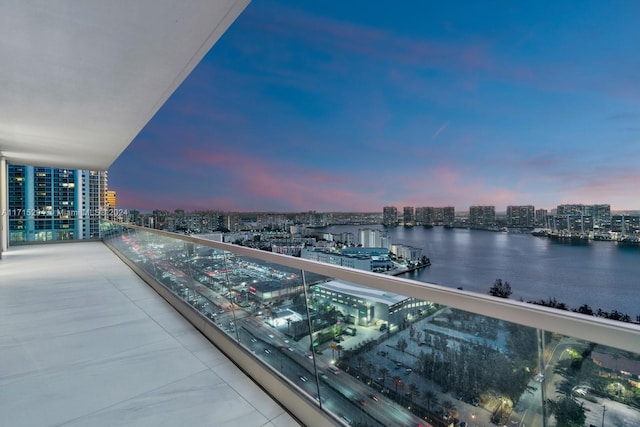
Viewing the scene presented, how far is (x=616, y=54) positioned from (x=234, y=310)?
22621mm

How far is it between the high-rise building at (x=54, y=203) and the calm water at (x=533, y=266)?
12.2 m

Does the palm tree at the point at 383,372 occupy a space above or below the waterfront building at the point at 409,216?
below

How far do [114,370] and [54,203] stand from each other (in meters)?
29.2

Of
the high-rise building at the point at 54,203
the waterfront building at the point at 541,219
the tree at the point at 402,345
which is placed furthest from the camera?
the waterfront building at the point at 541,219

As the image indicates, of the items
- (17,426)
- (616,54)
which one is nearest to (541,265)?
(616,54)

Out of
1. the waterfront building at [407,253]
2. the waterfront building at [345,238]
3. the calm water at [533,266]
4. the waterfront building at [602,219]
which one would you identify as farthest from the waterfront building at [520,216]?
the waterfront building at [345,238]

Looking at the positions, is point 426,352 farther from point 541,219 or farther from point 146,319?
point 541,219

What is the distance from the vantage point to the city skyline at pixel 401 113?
16.4 m

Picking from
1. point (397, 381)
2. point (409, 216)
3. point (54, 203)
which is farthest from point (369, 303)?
point (54, 203)

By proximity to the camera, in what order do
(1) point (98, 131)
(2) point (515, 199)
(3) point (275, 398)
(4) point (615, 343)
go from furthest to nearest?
(2) point (515, 199) < (1) point (98, 131) < (3) point (275, 398) < (4) point (615, 343)

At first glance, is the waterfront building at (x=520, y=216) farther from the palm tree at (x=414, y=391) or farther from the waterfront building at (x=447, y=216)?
the palm tree at (x=414, y=391)

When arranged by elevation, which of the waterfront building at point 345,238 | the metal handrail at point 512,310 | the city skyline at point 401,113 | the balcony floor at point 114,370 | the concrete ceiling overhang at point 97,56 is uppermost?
the city skyline at point 401,113

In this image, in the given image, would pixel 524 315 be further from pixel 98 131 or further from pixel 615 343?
pixel 98 131

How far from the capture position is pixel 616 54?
1495 cm
